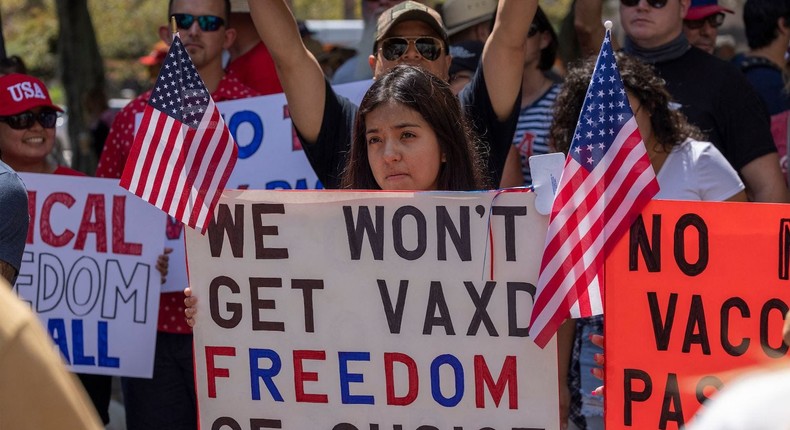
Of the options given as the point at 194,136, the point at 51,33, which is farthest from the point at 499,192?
the point at 51,33

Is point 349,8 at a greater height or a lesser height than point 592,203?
greater

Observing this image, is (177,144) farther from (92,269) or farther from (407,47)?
(92,269)

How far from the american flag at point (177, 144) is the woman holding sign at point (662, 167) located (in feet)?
4.36

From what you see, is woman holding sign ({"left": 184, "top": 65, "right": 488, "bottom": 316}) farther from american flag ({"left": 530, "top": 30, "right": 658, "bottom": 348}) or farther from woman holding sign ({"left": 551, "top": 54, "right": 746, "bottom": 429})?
woman holding sign ({"left": 551, "top": 54, "right": 746, "bottom": 429})

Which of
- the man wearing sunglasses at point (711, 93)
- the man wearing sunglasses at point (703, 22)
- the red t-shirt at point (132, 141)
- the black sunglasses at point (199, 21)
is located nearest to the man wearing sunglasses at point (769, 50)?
the man wearing sunglasses at point (703, 22)

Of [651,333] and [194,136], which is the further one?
[194,136]

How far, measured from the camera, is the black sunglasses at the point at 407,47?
4387mm

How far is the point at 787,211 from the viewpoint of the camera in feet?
10.5

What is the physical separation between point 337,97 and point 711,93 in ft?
5.18

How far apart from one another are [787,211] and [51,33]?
827 inches

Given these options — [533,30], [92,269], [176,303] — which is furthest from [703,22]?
[92,269]

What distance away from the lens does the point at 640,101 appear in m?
3.97

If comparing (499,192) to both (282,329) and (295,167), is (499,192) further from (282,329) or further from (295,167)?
(295,167)

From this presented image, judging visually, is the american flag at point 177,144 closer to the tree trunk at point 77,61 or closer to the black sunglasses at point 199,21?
the black sunglasses at point 199,21
